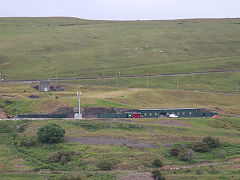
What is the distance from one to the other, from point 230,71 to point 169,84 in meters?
32.6

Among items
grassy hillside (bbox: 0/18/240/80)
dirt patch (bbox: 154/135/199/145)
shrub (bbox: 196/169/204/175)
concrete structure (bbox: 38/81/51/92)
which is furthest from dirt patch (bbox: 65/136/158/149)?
grassy hillside (bbox: 0/18/240/80)

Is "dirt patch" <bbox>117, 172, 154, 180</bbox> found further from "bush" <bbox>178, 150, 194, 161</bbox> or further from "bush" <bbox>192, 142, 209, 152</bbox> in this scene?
"bush" <bbox>192, 142, 209, 152</bbox>

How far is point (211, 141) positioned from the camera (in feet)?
215

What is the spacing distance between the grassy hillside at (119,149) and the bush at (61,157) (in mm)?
378

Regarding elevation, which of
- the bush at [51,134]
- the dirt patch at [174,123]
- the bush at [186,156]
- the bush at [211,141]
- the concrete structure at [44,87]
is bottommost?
the bush at [186,156]

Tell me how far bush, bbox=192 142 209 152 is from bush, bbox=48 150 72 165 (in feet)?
64.0

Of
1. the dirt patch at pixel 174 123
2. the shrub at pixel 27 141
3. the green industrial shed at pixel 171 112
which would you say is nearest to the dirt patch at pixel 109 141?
the shrub at pixel 27 141

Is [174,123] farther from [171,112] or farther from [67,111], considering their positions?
[67,111]

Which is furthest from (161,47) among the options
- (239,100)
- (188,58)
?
(239,100)

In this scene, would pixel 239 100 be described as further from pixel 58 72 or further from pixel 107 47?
pixel 107 47

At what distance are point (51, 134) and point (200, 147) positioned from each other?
23292mm

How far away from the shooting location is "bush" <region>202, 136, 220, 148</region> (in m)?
65.2

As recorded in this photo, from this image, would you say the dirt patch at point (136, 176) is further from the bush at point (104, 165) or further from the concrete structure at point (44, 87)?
the concrete structure at point (44, 87)

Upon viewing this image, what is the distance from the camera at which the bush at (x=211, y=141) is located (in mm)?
65250
